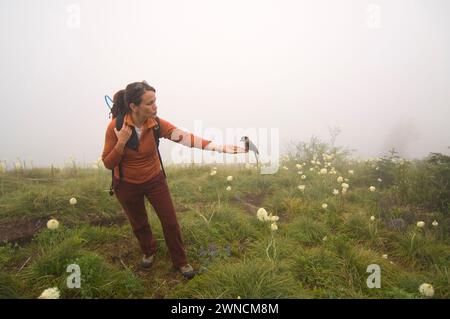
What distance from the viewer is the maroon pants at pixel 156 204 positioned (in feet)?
10.6

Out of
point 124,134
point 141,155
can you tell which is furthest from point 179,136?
point 124,134

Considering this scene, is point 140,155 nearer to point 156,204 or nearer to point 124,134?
point 124,134

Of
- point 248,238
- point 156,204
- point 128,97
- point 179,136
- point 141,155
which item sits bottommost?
point 248,238

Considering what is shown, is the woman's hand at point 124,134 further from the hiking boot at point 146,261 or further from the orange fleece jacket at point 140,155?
the hiking boot at point 146,261

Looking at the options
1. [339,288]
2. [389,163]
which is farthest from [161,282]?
[389,163]

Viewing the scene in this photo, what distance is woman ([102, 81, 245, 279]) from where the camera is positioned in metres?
2.93

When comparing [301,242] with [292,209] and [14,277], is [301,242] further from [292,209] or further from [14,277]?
[14,277]

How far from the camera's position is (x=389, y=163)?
711cm

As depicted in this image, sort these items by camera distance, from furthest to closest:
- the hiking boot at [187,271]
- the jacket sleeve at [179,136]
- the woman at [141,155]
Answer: the hiking boot at [187,271]
the jacket sleeve at [179,136]
the woman at [141,155]

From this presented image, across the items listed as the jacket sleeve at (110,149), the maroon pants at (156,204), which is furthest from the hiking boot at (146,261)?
the jacket sleeve at (110,149)

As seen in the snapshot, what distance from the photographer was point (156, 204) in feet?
10.7

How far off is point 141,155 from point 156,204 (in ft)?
2.08

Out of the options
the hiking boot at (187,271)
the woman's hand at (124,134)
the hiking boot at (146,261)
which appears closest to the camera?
the woman's hand at (124,134)
